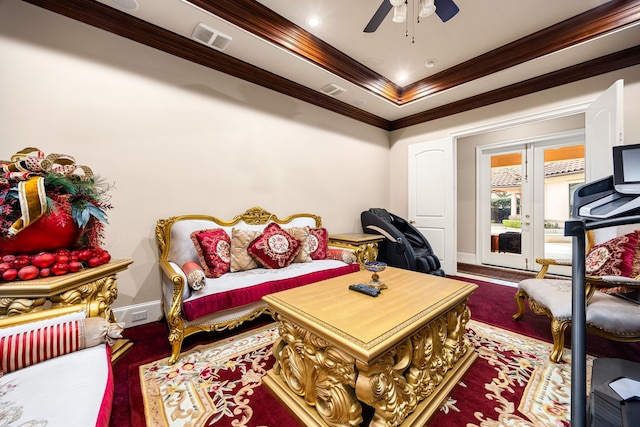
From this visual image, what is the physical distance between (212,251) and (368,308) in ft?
5.09

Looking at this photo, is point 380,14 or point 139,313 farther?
point 139,313

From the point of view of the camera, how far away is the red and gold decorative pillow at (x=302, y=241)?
9.12 feet

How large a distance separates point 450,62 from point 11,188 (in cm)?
422

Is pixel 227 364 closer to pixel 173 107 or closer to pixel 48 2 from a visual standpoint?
pixel 173 107

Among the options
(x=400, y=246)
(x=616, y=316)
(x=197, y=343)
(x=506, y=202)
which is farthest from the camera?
(x=506, y=202)

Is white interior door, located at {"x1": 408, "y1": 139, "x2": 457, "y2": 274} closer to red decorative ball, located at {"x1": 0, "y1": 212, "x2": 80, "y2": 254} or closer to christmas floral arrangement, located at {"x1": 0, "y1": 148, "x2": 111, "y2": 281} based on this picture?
christmas floral arrangement, located at {"x1": 0, "y1": 148, "x2": 111, "y2": 281}

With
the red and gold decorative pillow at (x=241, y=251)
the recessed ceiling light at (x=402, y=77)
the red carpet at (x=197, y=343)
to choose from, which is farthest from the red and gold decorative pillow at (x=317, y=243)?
the recessed ceiling light at (x=402, y=77)

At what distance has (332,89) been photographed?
3357 mm

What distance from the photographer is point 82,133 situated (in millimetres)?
2057

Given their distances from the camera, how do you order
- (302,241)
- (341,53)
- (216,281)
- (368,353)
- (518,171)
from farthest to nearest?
(518,171), (341,53), (302,241), (216,281), (368,353)

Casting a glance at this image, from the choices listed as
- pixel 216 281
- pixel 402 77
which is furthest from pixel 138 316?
pixel 402 77

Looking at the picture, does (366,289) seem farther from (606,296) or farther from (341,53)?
(341,53)

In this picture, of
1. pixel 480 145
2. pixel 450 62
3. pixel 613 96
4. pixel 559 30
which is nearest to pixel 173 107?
pixel 450 62

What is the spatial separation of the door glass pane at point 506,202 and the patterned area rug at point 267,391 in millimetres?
3259
